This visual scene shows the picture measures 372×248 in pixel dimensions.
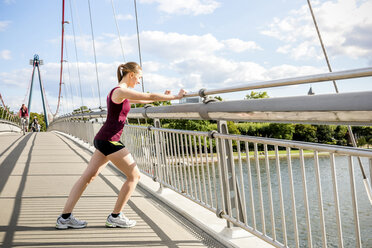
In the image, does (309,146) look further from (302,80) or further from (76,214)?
(76,214)

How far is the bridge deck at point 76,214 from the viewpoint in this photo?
2.88 metres

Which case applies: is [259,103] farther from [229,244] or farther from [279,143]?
[229,244]

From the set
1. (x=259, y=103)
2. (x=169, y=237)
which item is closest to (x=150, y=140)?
(x=169, y=237)

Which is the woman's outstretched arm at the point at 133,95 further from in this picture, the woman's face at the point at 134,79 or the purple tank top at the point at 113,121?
the woman's face at the point at 134,79

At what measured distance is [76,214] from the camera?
12.0ft

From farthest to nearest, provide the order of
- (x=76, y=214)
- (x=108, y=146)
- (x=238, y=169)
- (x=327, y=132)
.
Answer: (x=327, y=132) → (x=76, y=214) → (x=108, y=146) → (x=238, y=169)

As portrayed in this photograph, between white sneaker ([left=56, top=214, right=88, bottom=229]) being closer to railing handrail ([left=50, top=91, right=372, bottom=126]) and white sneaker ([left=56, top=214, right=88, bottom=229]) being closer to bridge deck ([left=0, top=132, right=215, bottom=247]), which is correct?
bridge deck ([left=0, top=132, right=215, bottom=247])

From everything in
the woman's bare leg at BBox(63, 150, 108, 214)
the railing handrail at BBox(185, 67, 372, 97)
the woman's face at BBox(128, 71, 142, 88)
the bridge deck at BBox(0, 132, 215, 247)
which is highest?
the woman's face at BBox(128, 71, 142, 88)

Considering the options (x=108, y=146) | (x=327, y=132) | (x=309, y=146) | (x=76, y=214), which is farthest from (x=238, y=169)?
(x=327, y=132)

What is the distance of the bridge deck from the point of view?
2.88 m

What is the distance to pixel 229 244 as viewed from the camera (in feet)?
8.83

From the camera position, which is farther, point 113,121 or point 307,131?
point 307,131

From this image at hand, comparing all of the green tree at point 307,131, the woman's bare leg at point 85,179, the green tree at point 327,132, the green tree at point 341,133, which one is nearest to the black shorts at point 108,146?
the woman's bare leg at point 85,179

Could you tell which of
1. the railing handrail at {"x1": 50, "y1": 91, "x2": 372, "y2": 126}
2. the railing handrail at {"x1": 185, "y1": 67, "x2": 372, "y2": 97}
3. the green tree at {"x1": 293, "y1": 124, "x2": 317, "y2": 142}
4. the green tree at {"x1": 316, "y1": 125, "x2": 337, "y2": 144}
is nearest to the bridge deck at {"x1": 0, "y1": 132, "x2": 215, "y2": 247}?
the railing handrail at {"x1": 50, "y1": 91, "x2": 372, "y2": 126}
